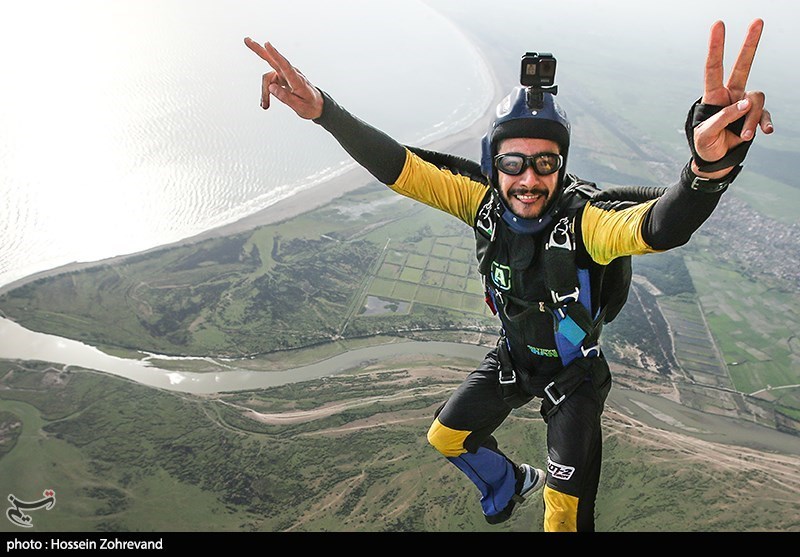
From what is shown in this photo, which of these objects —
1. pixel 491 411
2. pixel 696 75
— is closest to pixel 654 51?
pixel 696 75

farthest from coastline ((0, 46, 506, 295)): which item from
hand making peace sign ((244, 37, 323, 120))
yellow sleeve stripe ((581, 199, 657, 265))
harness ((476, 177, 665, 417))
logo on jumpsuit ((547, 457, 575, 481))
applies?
yellow sleeve stripe ((581, 199, 657, 265))

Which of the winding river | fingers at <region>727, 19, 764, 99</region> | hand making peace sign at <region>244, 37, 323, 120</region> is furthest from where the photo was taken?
the winding river

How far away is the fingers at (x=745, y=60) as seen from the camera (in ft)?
6.19

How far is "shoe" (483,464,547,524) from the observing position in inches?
161

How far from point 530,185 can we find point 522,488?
2.49 metres

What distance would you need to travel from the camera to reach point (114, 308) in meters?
25.1

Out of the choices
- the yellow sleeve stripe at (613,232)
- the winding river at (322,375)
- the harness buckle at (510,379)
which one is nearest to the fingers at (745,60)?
the yellow sleeve stripe at (613,232)

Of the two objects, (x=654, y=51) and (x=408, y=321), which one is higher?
(x=654, y=51)

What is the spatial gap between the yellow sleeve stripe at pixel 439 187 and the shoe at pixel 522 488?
2.15m

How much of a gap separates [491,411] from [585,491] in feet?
2.53

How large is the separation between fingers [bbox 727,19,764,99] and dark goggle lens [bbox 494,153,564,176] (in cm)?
93

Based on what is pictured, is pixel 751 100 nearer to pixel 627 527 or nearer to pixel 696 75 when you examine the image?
pixel 627 527

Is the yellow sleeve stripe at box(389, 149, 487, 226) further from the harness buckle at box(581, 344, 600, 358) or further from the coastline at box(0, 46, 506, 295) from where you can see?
the coastline at box(0, 46, 506, 295)

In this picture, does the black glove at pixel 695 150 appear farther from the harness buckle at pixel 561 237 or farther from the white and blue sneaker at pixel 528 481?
the white and blue sneaker at pixel 528 481
